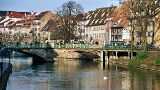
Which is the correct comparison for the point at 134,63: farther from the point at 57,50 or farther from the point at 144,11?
the point at 57,50

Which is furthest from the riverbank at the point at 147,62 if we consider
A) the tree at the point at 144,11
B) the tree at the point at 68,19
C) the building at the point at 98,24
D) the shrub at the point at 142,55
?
the building at the point at 98,24

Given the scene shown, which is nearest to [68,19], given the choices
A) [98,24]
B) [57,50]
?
[57,50]

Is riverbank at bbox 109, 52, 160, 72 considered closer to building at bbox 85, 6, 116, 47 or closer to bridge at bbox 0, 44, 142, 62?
bridge at bbox 0, 44, 142, 62

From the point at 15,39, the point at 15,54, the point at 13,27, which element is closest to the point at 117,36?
the point at 15,54

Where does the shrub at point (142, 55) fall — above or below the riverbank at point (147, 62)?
above

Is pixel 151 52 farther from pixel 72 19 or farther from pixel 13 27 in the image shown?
pixel 13 27

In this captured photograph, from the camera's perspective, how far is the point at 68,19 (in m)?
104

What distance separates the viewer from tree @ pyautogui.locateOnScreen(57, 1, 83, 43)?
103869mm

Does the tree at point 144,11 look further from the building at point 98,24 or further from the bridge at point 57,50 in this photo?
the building at point 98,24

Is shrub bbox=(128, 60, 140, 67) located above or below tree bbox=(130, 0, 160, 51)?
below

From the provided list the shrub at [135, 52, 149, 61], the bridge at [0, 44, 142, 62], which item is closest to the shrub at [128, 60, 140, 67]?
the shrub at [135, 52, 149, 61]

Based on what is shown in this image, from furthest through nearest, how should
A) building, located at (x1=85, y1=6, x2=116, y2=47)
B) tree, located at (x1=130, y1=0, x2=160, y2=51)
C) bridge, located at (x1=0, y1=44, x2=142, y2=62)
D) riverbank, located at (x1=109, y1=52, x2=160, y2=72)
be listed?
building, located at (x1=85, y1=6, x2=116, y2=47) → bridge, located at (x1=0, y1=44, x2=142, y2=62) → tree, located at (x1=130, y1=0, x2=160, y2=51) → riverbank, located at (x1=109, y1=52, x2=160, y2=72)

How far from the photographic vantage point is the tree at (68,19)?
103869 millimetres

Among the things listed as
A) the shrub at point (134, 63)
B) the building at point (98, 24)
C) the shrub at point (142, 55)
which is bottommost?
the shrub at point (134, 63)
